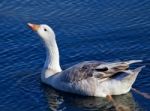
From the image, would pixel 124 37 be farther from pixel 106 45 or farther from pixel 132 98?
pixel 132 98

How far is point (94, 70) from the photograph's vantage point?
19.7 m

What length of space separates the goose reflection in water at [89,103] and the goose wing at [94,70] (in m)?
0.65

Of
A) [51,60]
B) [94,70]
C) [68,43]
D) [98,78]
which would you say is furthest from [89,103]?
[68,43]

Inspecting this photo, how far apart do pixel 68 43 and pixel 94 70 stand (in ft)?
13.6

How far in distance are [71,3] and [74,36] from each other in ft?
11.7

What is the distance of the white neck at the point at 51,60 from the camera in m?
21.2

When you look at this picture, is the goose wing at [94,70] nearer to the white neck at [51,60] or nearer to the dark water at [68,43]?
the dark water at [68,43]

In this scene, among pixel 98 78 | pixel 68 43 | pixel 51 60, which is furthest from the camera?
pixel 68 43

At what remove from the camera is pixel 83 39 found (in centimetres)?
2386

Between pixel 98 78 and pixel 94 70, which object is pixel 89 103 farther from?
pixel 94 70

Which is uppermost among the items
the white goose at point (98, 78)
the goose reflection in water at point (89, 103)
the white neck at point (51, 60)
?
the white neck at point (51, 60)

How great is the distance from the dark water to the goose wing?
75 centimetres

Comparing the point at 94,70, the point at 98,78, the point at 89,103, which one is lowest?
the point at 89,103

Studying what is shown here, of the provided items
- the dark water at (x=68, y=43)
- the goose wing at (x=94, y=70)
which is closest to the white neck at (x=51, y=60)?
the dark water at (x=68, y=43)
